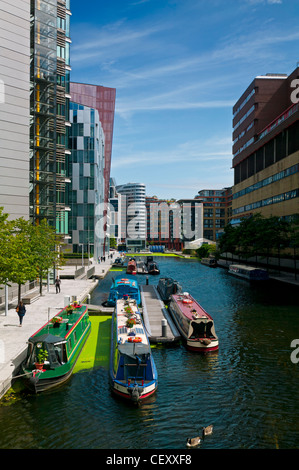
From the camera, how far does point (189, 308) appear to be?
2956 centimetres

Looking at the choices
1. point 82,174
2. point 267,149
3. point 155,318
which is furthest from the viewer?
point 82,174

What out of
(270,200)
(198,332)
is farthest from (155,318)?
(270,200)

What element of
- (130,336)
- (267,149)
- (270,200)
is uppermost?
(267,149)

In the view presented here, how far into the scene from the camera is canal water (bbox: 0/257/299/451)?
13688mm

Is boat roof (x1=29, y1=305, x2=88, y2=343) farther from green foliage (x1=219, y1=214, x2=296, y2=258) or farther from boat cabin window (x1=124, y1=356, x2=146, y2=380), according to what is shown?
green foliage (x1=219, y1=214, x2=296, y2=258)

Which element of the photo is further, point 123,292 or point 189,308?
point 123,292

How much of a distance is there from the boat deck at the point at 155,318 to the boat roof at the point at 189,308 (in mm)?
1490

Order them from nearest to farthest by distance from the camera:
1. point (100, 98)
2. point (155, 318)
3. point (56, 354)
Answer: point (56, 354) → point (155, 318) → point (100, 98)

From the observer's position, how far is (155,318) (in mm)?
31281

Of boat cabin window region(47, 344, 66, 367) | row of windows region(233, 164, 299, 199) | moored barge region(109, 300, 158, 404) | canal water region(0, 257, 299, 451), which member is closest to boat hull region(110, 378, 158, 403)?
moored barge region(109, 300, 158, 404)

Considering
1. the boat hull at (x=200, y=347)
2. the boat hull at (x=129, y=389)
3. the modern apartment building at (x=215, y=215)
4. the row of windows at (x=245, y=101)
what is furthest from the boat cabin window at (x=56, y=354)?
the modern apartment building at (x=215, y=215)

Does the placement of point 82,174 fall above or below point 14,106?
above

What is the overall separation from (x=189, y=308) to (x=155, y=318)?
11.2ft

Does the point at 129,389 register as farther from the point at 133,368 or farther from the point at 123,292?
the point at 123,292
